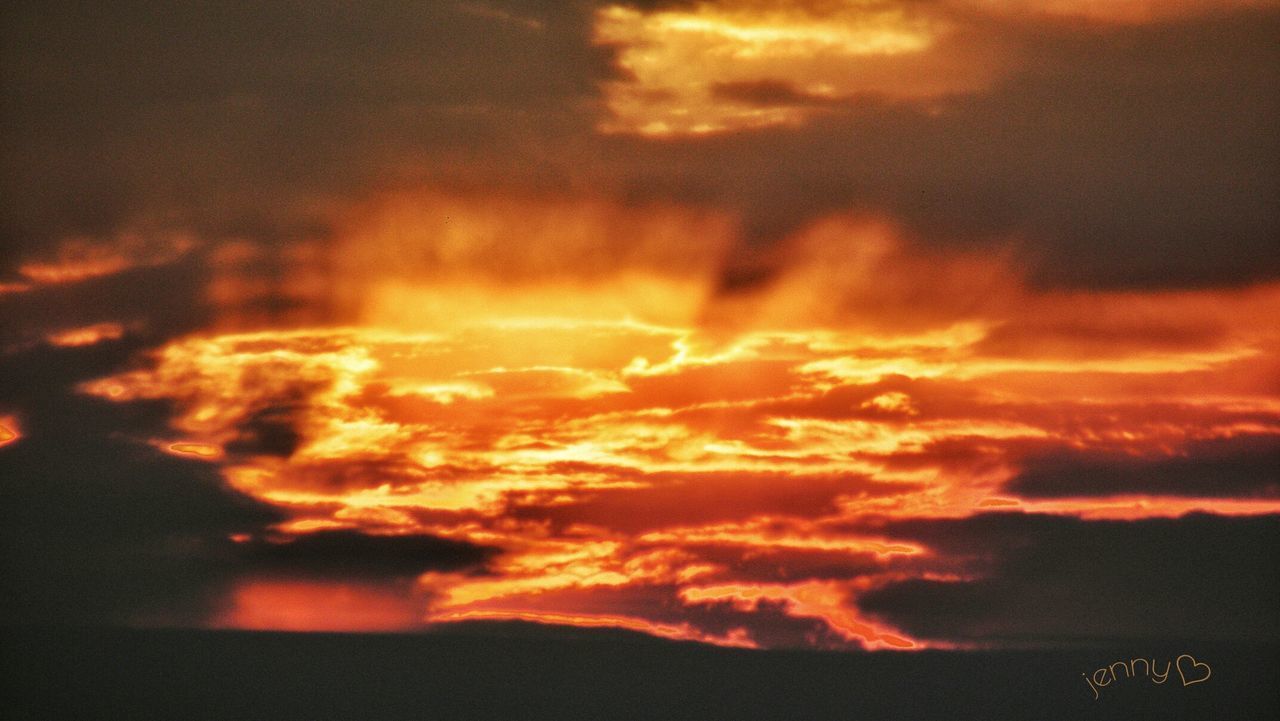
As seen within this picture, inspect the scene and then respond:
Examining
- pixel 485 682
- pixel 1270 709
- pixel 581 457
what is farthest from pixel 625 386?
pixel 1270 709

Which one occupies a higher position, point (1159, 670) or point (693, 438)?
point (693, 438)

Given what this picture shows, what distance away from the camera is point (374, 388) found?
993cm

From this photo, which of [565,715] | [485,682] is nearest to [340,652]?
[485,682]

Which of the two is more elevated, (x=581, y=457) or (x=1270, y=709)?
(x=581, y=457)

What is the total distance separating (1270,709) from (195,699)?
313 inches

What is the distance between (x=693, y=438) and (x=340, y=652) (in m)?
3.11

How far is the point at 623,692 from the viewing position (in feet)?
33.6

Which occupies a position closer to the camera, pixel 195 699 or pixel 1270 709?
pixel 1270 709

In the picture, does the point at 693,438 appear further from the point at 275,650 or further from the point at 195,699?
the point at 195,699

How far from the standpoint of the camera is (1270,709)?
9.69m

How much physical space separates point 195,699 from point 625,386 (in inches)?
162

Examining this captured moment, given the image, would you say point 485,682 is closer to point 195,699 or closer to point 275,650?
point 275,650

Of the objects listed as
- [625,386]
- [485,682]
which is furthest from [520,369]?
[485,682]

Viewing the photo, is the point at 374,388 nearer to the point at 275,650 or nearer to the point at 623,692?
the point at 275,650
